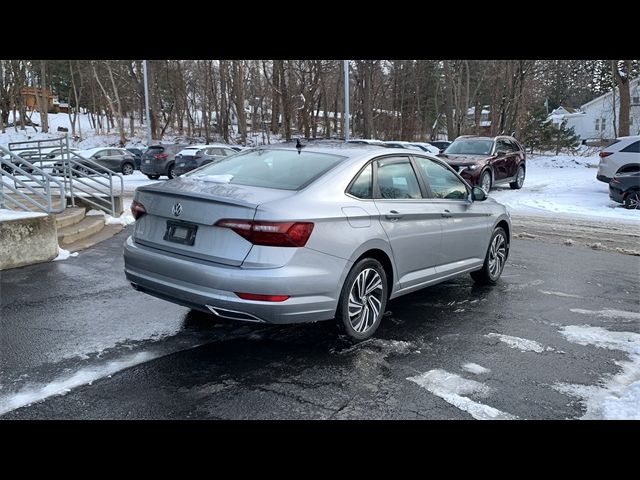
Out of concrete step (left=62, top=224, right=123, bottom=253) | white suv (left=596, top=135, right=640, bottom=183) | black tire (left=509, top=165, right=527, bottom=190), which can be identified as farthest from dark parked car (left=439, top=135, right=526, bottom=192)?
concrete step (left=62, top=224, right=123, bottom=253)

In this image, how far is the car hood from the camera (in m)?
15.4

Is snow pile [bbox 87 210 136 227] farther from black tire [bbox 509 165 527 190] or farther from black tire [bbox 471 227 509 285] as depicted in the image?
black tire [bbox 509 165 527 190]

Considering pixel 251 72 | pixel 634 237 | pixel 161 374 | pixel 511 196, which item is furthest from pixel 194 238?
pixel 251 72

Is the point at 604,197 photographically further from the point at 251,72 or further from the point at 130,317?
the point at 251,72

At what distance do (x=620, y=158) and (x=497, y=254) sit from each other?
Result: 1092 centimetres

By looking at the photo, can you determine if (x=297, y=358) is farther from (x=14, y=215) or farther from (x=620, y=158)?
(x=620, y=158)

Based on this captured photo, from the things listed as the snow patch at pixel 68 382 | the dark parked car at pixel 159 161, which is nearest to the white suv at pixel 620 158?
the snow patch at pixel 68 382

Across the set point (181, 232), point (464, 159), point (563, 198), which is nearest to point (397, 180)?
point (181, 232)

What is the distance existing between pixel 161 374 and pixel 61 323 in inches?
63.1

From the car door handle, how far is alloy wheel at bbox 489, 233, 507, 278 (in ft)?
7.30

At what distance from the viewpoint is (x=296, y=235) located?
3.83 m

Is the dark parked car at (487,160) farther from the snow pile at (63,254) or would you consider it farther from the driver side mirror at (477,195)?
the snow pile at (63,254)

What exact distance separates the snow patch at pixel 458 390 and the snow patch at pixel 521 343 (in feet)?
3.04

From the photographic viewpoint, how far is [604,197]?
15.8m
